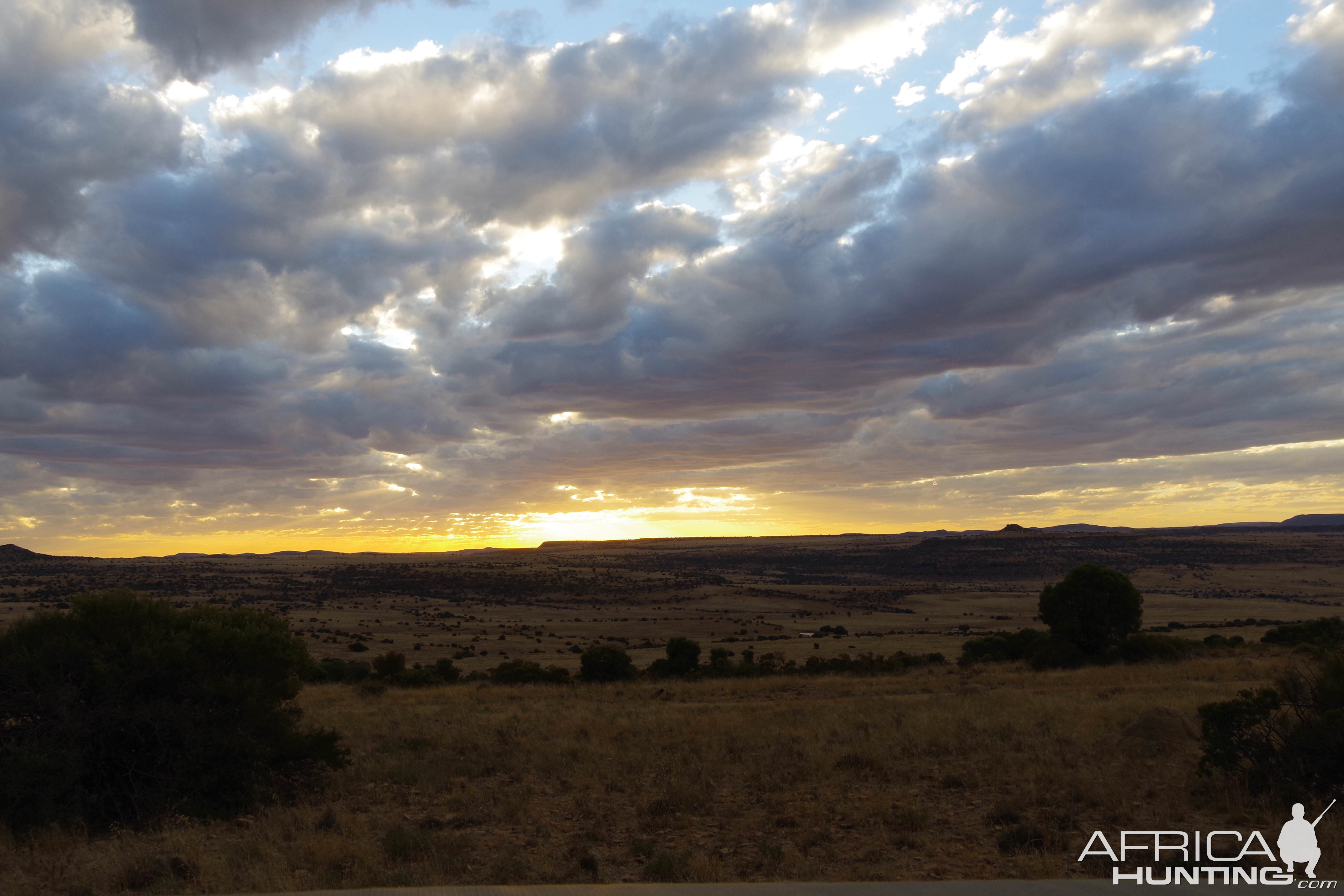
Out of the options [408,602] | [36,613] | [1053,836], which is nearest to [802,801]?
[1053,836]

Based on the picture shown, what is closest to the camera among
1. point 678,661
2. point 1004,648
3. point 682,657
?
point 678,661

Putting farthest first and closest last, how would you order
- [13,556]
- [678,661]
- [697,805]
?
[13,556] → [678,661] → [697,805]

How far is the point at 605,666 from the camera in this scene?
39.8 meters

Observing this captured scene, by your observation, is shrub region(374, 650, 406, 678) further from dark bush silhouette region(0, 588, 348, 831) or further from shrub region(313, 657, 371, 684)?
dark bush silhouette region(0, 588, 348, 831)

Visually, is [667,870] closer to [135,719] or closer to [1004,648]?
[135,719]

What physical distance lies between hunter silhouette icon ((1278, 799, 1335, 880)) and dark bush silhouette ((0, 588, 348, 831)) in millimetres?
14033

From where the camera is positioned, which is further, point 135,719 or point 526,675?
point 526,675

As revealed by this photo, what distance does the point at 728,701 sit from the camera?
28.7 m

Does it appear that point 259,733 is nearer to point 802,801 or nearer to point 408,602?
point 802,801

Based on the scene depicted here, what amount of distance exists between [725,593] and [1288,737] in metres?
109

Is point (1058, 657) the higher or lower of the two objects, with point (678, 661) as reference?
higher

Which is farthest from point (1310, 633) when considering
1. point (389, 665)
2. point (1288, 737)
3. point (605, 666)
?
point (389, 665)

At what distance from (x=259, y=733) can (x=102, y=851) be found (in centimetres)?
395

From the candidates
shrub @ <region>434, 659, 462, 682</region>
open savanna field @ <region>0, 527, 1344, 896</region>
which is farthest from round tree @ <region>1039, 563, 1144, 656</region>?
shrub @ <region>434, 659, 462, 682</region>
